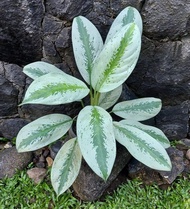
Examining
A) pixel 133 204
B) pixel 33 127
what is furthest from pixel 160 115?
pixel 33 127

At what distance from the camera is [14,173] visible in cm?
166

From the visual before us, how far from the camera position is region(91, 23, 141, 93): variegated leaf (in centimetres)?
107

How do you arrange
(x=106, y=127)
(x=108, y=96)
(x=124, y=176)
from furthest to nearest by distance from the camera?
(x=124, y=176) < (x=108, y=96) < (x=106, y=127)

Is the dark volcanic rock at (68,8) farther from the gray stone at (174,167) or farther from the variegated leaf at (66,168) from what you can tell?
the gray stone at (174,167)

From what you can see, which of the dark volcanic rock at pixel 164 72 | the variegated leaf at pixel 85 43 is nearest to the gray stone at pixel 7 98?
the variegated leaf at pixel 85 43

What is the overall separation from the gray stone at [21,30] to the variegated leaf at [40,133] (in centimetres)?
36

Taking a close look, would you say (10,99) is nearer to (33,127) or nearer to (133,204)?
(33,127)

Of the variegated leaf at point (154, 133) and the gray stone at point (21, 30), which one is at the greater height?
the gray stone at point (21, 30)

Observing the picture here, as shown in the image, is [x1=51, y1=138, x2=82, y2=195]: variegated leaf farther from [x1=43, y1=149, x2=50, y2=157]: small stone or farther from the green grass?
[x1=43, y1=149, x2=50, y2=157]: small stone

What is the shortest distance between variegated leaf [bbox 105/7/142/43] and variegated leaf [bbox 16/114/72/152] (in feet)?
1.30

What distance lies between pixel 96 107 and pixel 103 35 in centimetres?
40

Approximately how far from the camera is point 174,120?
1.73 m

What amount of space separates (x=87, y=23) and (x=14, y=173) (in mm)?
857

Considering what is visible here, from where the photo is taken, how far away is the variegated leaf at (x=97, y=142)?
1112mm
